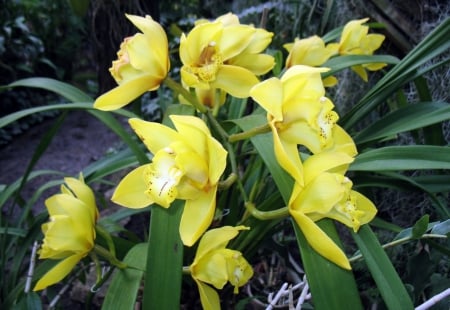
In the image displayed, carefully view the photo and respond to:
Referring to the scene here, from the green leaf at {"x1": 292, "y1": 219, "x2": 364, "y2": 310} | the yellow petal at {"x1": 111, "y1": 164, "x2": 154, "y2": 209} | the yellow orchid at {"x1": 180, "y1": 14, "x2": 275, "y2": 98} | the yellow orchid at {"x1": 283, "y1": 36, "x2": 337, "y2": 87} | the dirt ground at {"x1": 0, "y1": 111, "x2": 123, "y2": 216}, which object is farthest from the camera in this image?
the dirt ground at {"x1": 0, "y1": 111, "x2": 123, "y2": 216}

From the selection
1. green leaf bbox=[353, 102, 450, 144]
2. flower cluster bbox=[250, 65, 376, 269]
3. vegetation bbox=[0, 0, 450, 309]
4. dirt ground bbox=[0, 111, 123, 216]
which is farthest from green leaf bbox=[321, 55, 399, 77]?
dirt ground bbox=[0, 111, 123, 216]

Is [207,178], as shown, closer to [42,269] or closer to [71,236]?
[71,236]

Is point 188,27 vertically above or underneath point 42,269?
above

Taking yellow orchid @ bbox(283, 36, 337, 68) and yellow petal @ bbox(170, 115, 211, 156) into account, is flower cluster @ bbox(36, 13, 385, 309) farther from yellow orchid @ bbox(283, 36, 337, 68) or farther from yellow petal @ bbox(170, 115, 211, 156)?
yellow orchid @ bbox(283, 36, 337, 68)

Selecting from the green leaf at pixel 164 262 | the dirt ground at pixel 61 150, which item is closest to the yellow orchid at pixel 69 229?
the green leaf at pixel 164 262

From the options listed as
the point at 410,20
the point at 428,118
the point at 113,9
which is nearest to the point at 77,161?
the point at 113,9

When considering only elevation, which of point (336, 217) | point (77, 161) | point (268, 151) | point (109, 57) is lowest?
point (336, 217)

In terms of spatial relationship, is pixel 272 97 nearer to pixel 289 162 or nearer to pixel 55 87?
pixel 289 162
